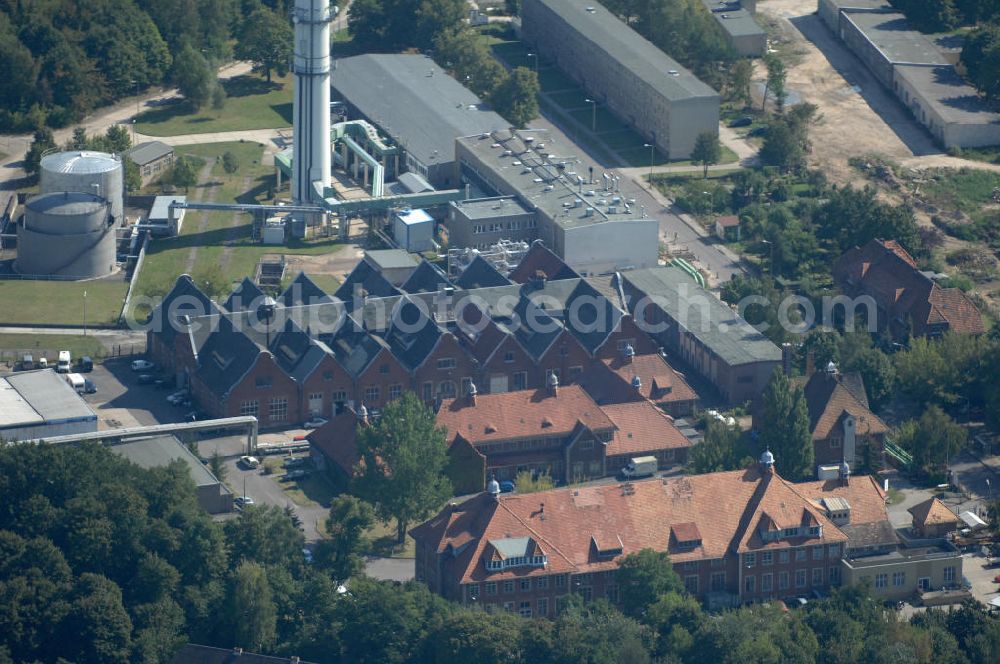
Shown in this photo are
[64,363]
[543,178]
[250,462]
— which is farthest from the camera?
[543,178]

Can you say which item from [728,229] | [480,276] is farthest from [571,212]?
[728,229]

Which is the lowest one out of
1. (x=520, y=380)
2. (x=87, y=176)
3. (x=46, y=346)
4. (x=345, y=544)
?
(x=46, y=346)

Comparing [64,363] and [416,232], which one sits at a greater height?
[416,232]

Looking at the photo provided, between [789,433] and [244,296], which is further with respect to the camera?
[244,296]

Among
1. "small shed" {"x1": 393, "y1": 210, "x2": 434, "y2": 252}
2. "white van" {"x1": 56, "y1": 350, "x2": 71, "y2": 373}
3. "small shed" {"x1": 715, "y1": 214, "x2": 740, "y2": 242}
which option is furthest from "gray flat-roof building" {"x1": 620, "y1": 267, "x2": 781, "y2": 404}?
"white van" {"x1": 56, "y1": 350, "x2": 71, "y2": 373}

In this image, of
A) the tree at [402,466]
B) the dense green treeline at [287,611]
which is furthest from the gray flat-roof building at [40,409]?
the tree at [402,466]

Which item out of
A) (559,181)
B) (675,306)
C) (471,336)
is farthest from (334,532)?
(559,181)

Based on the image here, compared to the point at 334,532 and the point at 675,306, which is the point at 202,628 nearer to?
the point at 334,532

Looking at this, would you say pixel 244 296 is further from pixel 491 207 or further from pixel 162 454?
pixel 491 207

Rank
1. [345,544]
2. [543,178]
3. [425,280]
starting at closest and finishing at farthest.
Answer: [345,544] → [425,280] → [543,178]
